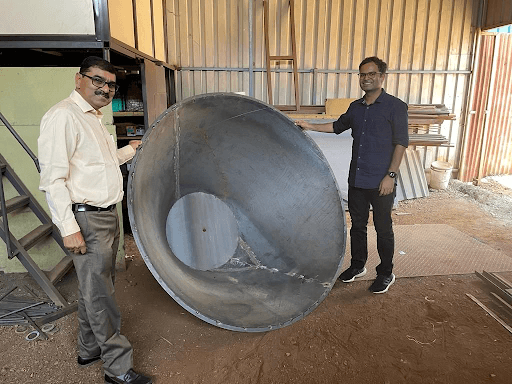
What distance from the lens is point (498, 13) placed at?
598cm

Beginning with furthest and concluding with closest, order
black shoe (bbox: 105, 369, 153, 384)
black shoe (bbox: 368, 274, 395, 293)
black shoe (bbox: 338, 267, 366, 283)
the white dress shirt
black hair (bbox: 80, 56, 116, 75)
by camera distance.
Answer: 1. black shoe (bbox: 338, 267, 366, 283)
2. black shoe (bbox: 368, 274, 395, 293)
3. black shoe (bbox: 105, 369, 153, 384)
4. black hair (bbox: 80, 56, 116, 75)
5. the white dress shirt

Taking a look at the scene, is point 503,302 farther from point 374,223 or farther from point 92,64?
point 92,64

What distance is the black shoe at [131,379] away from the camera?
199cm

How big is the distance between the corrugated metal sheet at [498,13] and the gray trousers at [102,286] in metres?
6.81

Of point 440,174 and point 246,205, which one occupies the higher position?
point 246,205

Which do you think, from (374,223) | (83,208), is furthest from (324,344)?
(83,208)

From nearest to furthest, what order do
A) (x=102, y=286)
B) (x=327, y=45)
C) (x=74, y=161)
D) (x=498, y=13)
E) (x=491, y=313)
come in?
(x=74, y=161), (x=102, y=286), (x=491, y=313), (x=498, y=13), (x=327, y=45)

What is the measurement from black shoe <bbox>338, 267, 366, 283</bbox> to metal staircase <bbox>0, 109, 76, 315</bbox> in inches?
87.7

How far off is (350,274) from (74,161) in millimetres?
2442

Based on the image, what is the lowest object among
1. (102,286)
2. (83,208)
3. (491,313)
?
(491,313)

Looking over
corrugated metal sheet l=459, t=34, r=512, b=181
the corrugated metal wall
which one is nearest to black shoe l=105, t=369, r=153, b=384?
the corrugated metal wall

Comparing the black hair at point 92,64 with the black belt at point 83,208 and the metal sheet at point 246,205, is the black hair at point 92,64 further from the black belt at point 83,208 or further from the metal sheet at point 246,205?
the black belt at point 83,208

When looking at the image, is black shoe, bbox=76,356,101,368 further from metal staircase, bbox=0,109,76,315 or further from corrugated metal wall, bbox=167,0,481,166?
corrugated metal wall, bbox=167,0,481,166

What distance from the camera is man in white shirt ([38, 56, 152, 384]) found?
1.66 metres
